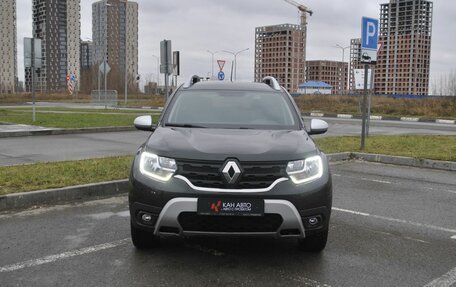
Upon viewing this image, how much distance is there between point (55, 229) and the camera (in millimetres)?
5375

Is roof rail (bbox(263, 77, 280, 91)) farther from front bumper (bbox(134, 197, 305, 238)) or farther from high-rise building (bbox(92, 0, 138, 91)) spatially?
high-rise building (bbox(92, 0, 138, 91))

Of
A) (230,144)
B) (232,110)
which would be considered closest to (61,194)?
(232,110)

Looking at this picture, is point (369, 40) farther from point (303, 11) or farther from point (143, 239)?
point (303, 11)

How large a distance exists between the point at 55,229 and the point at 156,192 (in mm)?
2012

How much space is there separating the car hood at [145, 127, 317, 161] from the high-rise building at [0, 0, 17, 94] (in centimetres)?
10661

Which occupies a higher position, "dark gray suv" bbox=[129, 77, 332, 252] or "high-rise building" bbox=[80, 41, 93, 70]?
"high-rise building" bbox=[80, 41, 93, 70]

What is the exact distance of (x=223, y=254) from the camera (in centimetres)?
457

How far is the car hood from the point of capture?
399 cm

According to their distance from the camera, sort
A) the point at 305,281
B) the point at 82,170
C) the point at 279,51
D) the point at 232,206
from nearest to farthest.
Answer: the point at 232,206, the point at 305,281, the point at 82,170, the point at 279,51

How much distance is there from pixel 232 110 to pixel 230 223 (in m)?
1.72

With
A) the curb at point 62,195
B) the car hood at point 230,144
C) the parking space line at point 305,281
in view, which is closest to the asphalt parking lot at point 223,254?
the parking space line at point 305,281

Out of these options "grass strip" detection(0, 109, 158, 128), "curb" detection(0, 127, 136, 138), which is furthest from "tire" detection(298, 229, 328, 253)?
"grass strip" detection(0, 109, 158, 128)

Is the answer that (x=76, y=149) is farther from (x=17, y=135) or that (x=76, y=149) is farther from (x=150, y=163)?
(x=150, y=163)

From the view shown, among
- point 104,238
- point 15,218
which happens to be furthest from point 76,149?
point 104,238
